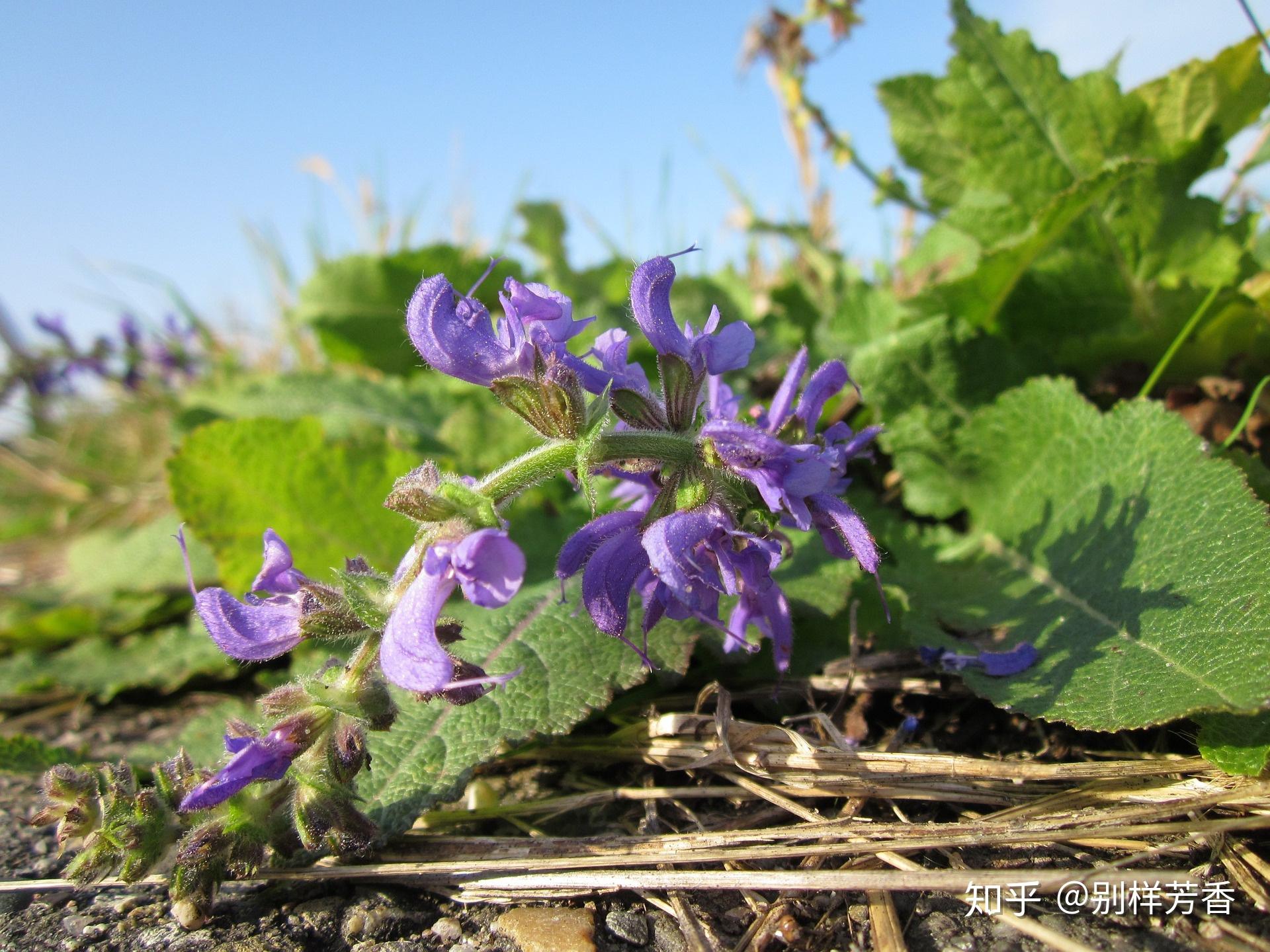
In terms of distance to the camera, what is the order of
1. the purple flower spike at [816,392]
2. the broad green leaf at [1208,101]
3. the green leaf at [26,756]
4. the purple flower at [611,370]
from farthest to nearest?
1. the broad green leaf at [1208,101]
2. the green leaf at [26,756]
3. the purple flower spike at [816,392]
4. the purple flower at [611,370]

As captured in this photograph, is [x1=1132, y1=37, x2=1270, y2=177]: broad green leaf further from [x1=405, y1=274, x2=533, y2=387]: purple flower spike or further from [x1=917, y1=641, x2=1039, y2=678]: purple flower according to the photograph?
[x1=405, y1=274, x2=533, y2=387]: purple flower spike

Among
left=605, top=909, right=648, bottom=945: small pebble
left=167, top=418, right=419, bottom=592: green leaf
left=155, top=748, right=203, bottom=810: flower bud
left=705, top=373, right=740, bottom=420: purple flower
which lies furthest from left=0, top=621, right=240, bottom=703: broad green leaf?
left=705, top=373, right=740, bottom=420: purple flower

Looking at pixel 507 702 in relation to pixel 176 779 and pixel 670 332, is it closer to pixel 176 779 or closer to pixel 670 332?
pixel 176 779

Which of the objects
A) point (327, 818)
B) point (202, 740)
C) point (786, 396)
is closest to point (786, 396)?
point (786, 396)

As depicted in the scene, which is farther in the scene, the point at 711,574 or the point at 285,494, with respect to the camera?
the point at 285,494

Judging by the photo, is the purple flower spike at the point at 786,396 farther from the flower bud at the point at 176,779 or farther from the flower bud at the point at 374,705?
the flower bud at the point at 176,779

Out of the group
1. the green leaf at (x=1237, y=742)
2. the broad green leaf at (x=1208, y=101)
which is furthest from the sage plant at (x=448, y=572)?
the broad green leaf at (x=1208, y=101)
